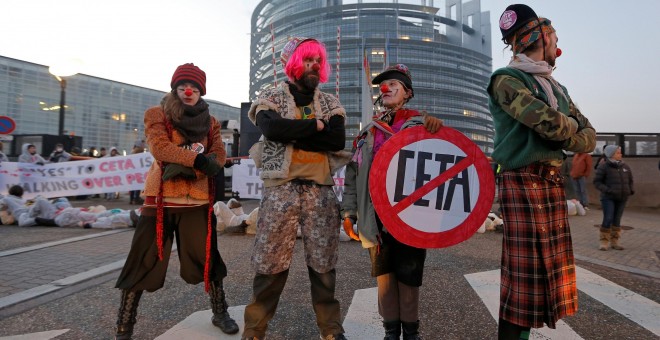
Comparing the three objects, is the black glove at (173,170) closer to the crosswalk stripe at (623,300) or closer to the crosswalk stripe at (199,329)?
the crosswalk stripe at (199,329)

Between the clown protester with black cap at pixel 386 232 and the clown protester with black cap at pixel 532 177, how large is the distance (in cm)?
47

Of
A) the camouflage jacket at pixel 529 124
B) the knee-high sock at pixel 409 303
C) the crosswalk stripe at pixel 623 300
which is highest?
the camouflage jacket at pixel 529 124

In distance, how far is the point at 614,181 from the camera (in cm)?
603

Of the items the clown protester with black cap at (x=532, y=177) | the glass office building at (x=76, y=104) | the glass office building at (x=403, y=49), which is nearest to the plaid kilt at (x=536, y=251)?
the clown protester with black cap at (x=532, y=177)

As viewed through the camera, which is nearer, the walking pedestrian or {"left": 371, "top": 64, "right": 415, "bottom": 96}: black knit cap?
{"left": 371, "top": 64, "right": 415, "bottom": 96}: black knit cap

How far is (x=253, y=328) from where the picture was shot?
2117mm

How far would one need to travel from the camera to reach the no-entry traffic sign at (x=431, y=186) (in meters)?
2.07

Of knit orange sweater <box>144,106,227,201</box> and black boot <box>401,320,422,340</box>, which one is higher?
knit orange sweater <box>144,106,227,201</box>

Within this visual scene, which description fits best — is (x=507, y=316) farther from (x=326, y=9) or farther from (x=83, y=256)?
(x=326, y=9)

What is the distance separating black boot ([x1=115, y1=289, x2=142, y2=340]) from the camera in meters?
2.29

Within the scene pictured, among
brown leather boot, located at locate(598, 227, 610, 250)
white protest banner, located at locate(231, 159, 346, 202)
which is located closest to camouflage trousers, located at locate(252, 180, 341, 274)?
brown leather boot, located at locate(598, 227, 610, 250)

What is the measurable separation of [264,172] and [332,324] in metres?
1.02

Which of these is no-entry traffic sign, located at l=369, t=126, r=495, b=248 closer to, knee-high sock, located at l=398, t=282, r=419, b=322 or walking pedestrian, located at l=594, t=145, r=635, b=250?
knee-high sock, located at l=398, t=282, r=419, b=322

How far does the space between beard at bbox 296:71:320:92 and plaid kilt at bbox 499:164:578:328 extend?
1228 mm
